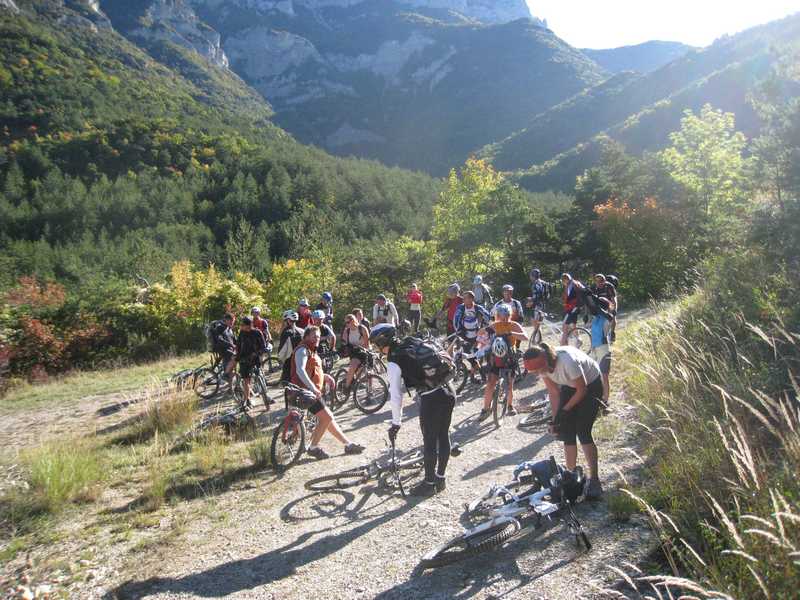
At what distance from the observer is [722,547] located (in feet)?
10.8

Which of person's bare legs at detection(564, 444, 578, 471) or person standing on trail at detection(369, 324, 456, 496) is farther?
person standing on trail at detection(369, 324, 456, 496)

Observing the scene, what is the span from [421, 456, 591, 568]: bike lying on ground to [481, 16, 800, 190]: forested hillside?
84.0 meters


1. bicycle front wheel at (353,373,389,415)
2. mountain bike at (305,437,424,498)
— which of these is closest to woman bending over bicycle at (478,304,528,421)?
mountain bike at (305,437,424,498)

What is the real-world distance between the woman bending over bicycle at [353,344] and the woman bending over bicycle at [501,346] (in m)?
2.72

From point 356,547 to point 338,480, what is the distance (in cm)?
138

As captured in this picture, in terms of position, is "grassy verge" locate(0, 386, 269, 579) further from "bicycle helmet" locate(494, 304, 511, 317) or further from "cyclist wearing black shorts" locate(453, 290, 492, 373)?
"cyclist wearing black shorts" locate(453, 290, 492, 373)

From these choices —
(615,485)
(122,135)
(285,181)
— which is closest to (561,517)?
(615,485)

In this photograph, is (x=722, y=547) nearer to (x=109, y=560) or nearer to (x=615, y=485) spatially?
(x=615, y=485)

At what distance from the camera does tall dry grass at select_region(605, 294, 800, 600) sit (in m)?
2.55

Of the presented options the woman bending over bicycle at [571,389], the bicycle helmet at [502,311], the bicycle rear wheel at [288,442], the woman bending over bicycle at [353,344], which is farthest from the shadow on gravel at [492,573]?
the woman bending over bicycle at [353,344]

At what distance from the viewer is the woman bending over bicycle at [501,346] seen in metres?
7.46

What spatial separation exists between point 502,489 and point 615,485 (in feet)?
4.39

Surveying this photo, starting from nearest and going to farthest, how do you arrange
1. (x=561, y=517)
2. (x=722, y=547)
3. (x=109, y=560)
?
(x=722, y=547) < (x=561, y=517) < (x=109, y=560)

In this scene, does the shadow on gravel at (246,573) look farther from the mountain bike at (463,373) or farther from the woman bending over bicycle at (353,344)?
the mountain bike at (463,373)
